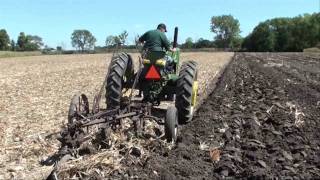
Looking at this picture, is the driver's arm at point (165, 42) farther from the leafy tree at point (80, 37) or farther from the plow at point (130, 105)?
the leafy tree at point (80, 37)

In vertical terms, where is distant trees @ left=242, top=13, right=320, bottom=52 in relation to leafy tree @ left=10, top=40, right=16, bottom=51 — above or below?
above

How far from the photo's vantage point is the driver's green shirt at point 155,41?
981 centimetres

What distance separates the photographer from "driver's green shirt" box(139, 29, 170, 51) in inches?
386

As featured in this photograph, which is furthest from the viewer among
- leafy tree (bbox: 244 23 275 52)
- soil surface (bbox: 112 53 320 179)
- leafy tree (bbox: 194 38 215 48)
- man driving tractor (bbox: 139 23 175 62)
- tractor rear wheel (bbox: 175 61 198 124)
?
leafy tree (bbox: 194 38 215 48)

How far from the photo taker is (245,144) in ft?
26.1

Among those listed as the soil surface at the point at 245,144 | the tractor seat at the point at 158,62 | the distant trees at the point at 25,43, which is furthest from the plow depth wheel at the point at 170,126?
the distant trees at the point at 25,43

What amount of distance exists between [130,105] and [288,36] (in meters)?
111

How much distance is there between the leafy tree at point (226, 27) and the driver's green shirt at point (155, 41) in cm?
13780

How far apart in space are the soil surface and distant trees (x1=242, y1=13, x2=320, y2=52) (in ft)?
325

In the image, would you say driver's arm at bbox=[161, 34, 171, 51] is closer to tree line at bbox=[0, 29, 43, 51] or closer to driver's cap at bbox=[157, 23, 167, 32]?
driver's cap at bbox=[157, 23, 167, 32]

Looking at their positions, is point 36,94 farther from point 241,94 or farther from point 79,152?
point 79,152

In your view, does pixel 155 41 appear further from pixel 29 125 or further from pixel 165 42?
pixel 29 125

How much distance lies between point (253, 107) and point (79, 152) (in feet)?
18.5

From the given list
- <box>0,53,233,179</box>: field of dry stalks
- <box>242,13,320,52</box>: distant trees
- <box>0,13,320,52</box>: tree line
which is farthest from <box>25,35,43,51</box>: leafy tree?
<box>0,53,233,179</box>: field of dry stalks
